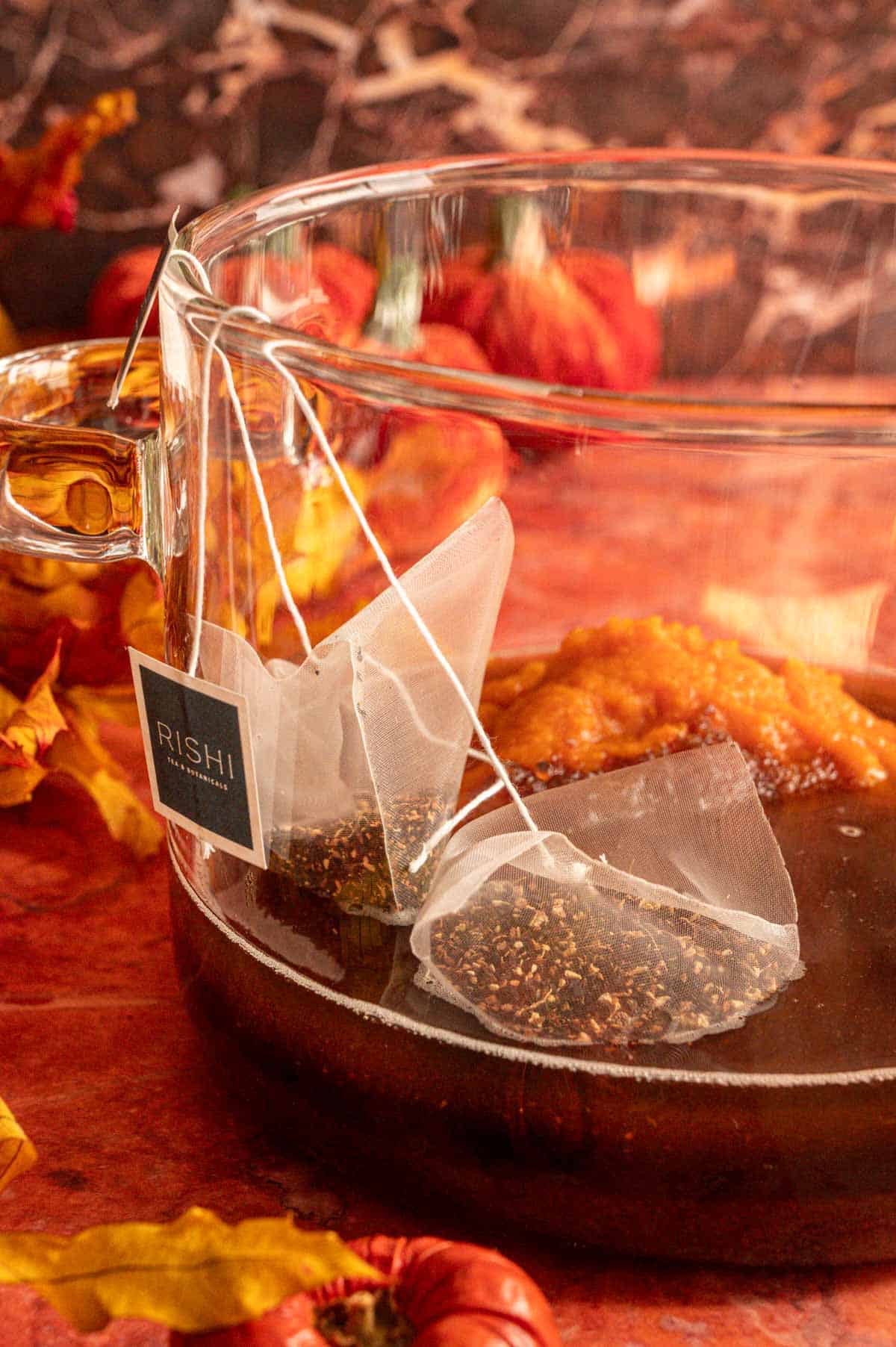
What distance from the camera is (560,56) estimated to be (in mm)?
1191

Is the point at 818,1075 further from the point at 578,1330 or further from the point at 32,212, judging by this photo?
the point at 32,212

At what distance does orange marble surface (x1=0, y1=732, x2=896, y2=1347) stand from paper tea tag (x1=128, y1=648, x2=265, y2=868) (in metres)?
0.09

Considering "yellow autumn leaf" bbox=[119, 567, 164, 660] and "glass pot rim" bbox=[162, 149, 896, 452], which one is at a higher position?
"glass pot rim" bbox=[162, 149, 896, 452]

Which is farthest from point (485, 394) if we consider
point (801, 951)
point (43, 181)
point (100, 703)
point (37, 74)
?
point (37, 74)

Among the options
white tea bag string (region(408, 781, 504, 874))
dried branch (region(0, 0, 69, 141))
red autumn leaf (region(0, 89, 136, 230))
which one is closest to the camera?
white tea bag string (region(408, 781, 504, 874))

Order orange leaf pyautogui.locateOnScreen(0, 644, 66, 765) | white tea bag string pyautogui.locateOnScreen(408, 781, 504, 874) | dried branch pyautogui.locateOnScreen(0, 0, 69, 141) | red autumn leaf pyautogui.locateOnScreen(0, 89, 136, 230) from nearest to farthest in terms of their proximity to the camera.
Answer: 1. white tea bag string pyautogui.locateOnScreen(408, 781, 504, 874)
2. orange leaf pyautogui.locateOnScreen(0, 644, 66, 765)
3. red autumn leaf pyautogui.locateOnScreen(0, 89, 136, 230)
4. dried branch pyautogui.locateOnScreen(0, 0, 69, 141)

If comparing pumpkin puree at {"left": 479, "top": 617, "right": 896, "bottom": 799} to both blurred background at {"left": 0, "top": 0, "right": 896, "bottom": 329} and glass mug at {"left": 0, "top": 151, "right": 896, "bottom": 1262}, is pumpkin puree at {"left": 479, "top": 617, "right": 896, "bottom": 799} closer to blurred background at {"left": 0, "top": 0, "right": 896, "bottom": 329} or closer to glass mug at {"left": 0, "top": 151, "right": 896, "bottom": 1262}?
glass mug at {"left": 0, "top": 151, "right": 896, "bottom": 1262}

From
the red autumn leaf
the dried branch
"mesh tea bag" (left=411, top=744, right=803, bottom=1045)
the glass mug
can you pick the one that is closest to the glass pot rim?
the glass mug

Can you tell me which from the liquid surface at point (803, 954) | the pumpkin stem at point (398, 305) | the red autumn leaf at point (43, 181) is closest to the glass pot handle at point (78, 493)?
the liquid surface at point (803, 954)

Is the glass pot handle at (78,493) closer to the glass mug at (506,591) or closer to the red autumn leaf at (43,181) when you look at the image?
the glass mug at (506,591)

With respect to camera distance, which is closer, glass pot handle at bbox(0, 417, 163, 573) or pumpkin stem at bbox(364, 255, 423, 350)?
glass pot handle at bbox(0, 417, 163, 573)

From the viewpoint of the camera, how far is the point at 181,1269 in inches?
13.1

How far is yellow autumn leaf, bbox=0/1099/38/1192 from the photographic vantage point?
0.38 meters

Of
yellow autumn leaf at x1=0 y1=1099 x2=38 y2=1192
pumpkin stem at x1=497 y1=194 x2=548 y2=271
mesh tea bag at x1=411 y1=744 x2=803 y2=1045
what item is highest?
pumpkin stem at x1=497 y1=194 x2=548 y2=271
